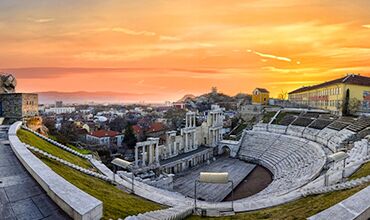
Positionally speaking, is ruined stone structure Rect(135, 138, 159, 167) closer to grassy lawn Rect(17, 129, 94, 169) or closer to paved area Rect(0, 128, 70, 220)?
grassy lawn Rect(17, 129, 94, 169)

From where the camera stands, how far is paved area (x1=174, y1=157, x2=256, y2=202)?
2718 centimetres

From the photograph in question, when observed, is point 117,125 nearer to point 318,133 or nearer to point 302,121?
point 302,121

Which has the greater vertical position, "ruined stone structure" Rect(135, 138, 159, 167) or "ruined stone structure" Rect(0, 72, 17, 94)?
"ruined stone structure" Rect(0, 72, 17, 94)

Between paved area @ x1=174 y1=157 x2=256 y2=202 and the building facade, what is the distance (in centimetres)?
1605

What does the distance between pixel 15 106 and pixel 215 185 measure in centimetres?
2042

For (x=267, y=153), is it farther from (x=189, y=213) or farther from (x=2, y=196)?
(x=2, y=196)

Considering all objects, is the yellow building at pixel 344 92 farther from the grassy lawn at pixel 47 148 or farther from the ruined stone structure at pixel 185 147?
the grassy lawn at pixel 47 148

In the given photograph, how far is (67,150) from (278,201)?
1572cm

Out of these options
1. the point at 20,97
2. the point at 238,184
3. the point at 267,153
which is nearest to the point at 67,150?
the point at 20,97

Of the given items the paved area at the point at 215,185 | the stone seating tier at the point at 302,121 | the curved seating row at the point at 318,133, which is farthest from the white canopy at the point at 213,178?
the stone seating tier at the point at 302,121

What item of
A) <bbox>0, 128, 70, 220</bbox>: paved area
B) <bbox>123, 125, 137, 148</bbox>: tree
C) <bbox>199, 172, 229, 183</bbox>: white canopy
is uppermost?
<bbox>0, 128, 70, 220</bbox>: paved area

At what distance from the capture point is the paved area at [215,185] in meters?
27.2

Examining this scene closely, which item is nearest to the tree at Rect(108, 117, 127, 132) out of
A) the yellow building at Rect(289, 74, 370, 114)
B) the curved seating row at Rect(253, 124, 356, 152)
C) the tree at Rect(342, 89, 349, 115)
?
the curved seating row at Rect(253, 124, 356, 152)

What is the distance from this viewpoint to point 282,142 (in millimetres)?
39906
